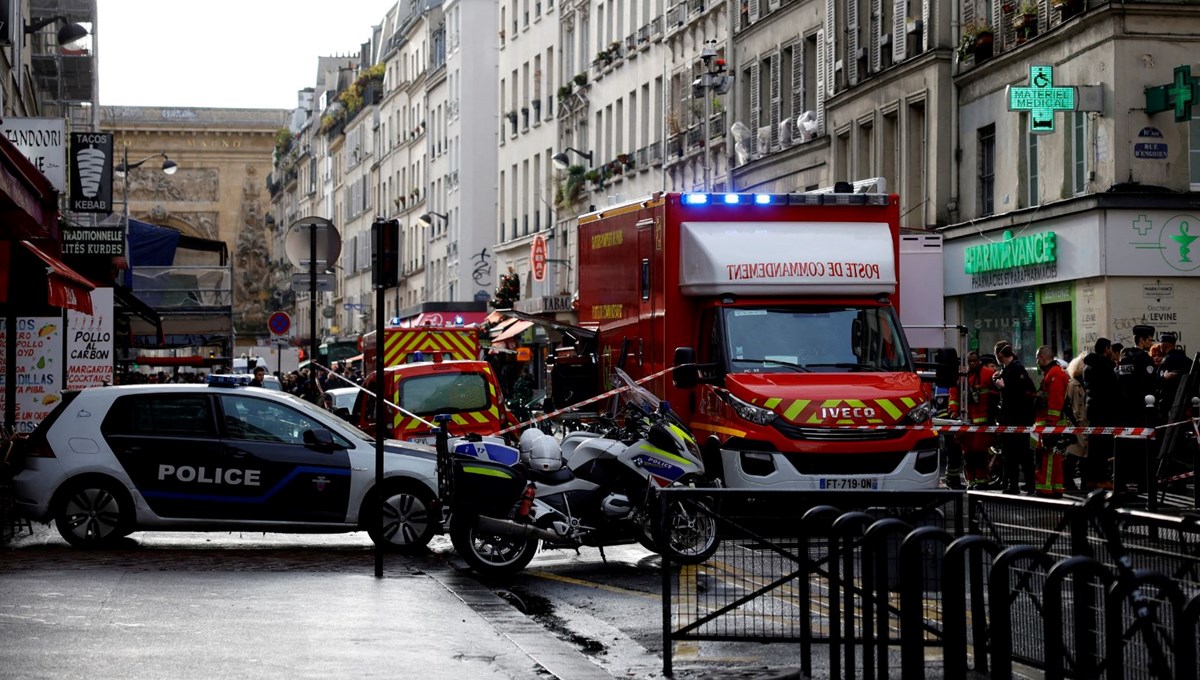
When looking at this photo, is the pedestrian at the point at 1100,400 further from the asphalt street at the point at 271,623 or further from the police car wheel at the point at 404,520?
the asphalt street at the point at 271,623

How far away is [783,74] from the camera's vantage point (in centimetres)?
4722

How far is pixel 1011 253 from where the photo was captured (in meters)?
33.7

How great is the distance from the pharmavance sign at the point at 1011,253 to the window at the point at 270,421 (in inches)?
662

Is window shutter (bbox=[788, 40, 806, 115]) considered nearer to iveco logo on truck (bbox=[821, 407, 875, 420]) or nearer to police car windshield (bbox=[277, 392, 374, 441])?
iveco logo on truck (bbox=[821, 407, 875, 420])

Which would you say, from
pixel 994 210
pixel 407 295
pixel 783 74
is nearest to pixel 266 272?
pixel 407 295

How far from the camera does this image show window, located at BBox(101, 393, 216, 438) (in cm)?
1777

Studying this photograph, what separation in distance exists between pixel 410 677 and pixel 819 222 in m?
11.3

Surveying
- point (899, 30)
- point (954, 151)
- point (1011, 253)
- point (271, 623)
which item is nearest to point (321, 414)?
point (271, 623)

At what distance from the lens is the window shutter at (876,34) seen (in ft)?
132

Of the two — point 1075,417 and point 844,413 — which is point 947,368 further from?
point 1075,417

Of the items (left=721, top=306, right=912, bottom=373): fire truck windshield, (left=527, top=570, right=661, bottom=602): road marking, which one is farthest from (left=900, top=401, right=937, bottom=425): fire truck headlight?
(left=527, top=570, right=661, bottom=602): road marking

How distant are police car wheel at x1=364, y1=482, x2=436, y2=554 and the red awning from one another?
3218 mm

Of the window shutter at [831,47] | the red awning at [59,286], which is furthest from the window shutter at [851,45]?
the red awning at [59,286]

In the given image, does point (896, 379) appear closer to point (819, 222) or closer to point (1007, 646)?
point (819, 222)
